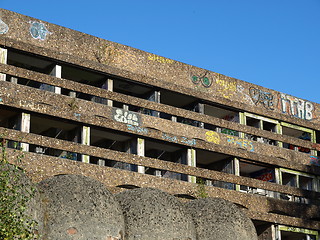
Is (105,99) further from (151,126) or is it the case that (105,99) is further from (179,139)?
(179,139)

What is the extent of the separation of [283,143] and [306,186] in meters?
3.86

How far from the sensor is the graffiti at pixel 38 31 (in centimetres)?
3863

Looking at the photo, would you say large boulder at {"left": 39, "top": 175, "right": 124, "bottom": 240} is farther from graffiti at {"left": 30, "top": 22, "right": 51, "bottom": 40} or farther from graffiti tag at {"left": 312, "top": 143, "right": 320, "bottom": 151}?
graffiti tag at {"left": 312, "top": 143, "right": 320, "bottom": 151}

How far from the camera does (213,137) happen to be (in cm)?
4422

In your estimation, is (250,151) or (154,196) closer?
(154,196)

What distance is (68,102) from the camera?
3731cm

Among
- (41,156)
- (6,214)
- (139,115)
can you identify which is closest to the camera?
(6,214)

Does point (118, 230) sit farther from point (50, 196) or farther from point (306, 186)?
point (306, 186)

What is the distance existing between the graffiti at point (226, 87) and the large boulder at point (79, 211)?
27569 millimetres

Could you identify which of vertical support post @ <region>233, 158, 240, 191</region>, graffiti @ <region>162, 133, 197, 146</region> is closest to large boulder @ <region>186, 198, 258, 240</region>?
graffiti @ <region>162, 133, 197, 146</region>

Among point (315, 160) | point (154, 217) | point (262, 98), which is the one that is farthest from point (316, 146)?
point (154, 217)

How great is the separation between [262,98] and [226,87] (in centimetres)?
358

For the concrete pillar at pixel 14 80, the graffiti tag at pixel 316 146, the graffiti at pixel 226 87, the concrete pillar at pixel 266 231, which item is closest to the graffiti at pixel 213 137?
the graffiti at pixel 226 87

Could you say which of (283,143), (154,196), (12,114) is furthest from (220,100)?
(154,196)
